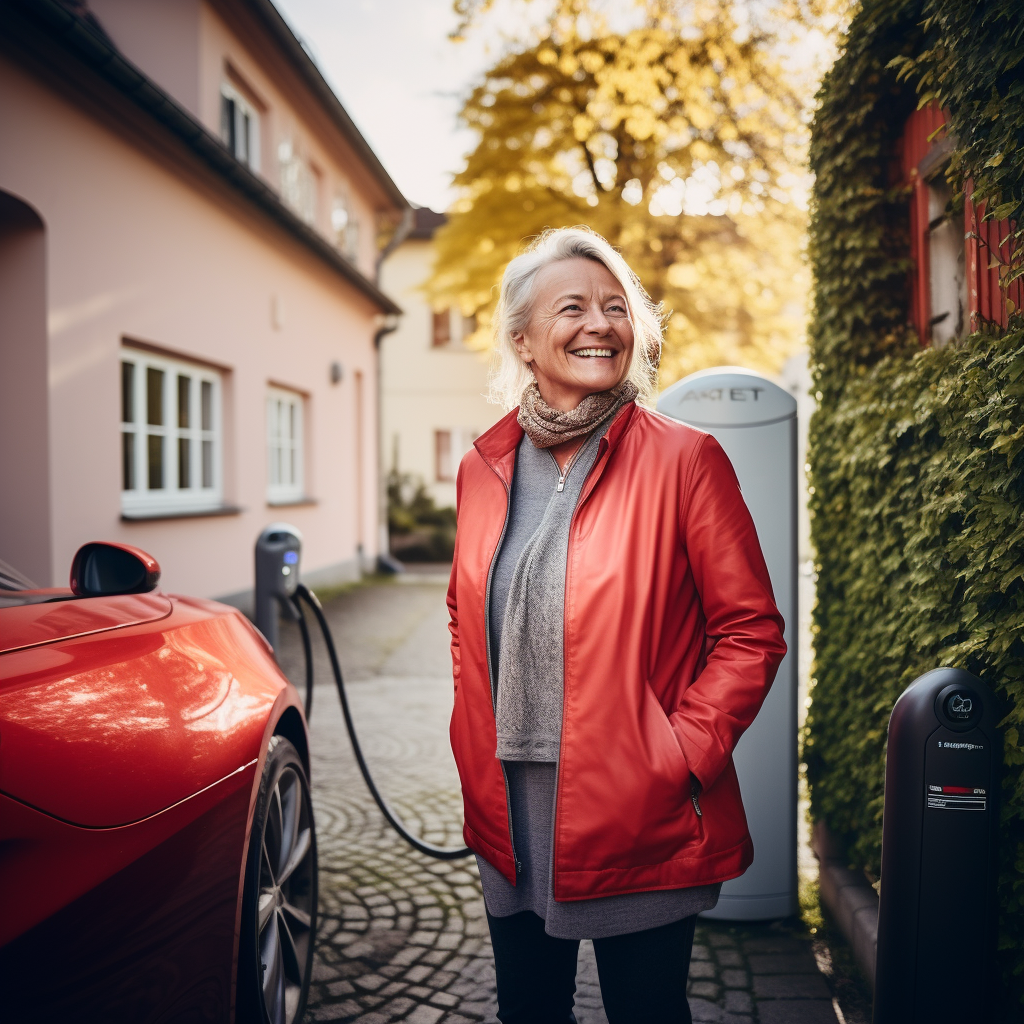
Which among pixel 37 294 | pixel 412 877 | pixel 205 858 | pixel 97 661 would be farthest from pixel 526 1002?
pixel 37 294

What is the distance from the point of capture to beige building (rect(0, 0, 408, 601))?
637 cm

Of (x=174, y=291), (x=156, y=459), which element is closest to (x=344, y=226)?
(x=174, y=291)

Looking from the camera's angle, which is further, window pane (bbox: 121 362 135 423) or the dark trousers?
window pane (bbox: 121 362 135 423)

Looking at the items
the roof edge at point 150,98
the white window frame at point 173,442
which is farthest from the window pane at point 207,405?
the roof edge at point 150,98

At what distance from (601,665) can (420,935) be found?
218 centimetres

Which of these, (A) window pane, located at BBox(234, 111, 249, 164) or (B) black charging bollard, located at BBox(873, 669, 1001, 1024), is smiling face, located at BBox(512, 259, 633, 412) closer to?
(B) black charging bollard, located at BBox(873, 669, 1001, 1024)

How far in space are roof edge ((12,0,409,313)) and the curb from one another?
6286mm

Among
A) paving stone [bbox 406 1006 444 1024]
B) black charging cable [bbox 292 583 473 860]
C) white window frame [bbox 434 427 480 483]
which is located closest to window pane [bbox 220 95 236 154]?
black charging cable [bbox 292 583 473 860]

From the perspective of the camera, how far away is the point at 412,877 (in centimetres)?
396

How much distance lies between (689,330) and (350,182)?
6.41m

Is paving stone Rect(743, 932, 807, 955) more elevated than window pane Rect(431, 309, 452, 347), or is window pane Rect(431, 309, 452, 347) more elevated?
window pane Rect(431, 309, 452, 347)

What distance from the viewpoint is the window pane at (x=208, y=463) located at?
980cm

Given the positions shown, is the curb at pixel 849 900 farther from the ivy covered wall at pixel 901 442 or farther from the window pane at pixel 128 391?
the window pane at pixel 128 391

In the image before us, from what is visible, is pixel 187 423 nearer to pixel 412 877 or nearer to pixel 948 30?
pixel 412 877
